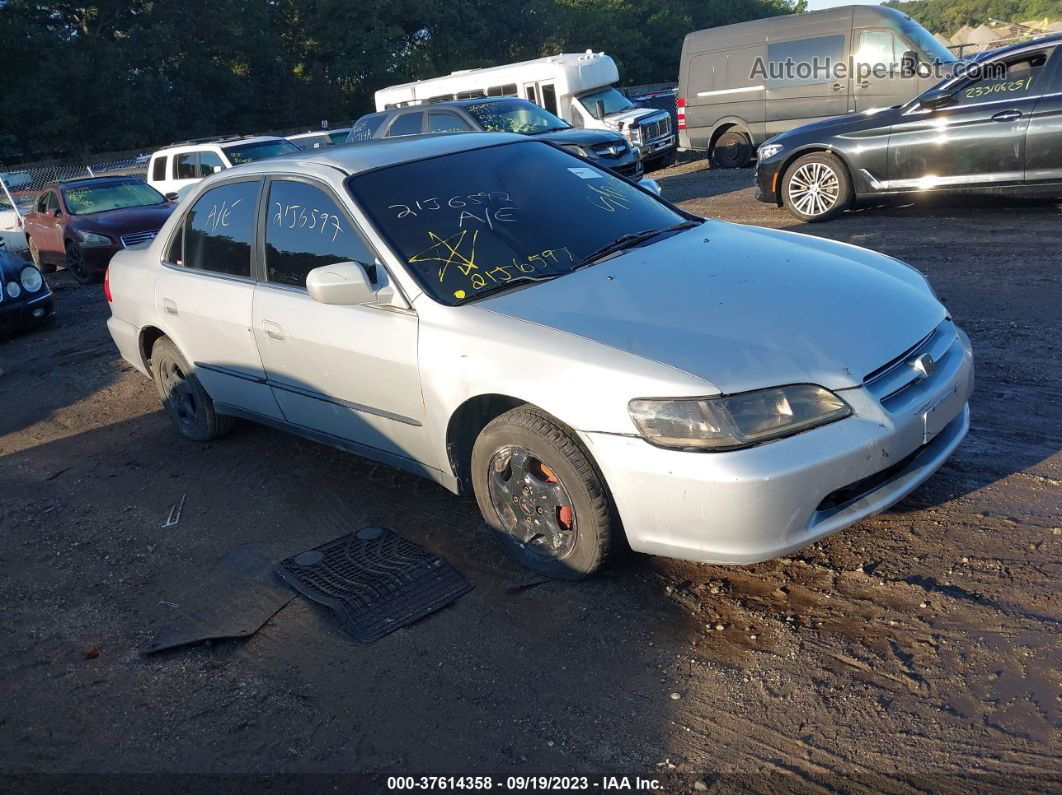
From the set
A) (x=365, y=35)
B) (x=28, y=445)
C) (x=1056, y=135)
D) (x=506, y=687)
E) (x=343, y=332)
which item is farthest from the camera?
(x=365, y=35)

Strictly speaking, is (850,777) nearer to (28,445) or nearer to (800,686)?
(800,686)

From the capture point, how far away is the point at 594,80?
63.3ft

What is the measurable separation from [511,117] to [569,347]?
1191cm

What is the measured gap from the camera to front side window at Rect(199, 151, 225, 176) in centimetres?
1591

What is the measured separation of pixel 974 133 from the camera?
8766mm

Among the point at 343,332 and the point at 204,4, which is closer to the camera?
the point at 343,332

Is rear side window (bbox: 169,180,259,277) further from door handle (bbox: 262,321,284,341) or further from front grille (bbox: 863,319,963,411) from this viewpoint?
front grille (bbox: 863,319,963,411)

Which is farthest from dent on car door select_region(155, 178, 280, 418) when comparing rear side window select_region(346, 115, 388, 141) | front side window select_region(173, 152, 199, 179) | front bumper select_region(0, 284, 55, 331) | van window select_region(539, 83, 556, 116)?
van window select_region(539, 83, 556, 116)

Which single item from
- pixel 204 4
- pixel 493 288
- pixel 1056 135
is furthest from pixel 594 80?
pixel 204 4

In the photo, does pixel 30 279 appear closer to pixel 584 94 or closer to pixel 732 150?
pixel 732 150

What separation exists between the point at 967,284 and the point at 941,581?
4.30m

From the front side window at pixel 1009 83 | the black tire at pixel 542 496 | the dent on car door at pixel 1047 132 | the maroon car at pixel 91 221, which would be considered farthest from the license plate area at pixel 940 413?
the maroon car at pixel 91 221

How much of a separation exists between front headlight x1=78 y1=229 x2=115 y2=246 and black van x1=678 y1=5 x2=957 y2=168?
10191 mm

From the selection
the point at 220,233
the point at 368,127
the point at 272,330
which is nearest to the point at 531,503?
the point at 272,330
